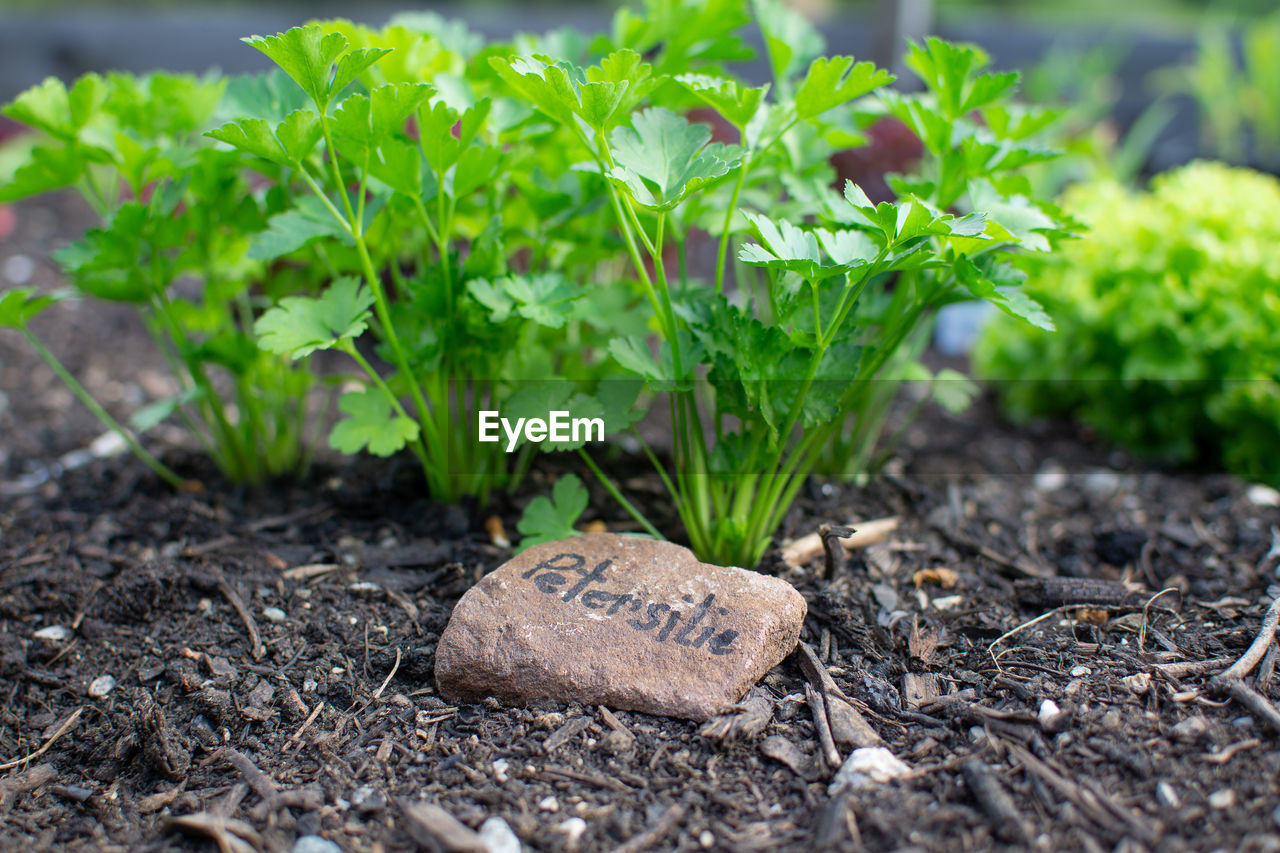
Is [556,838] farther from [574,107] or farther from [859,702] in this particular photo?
[574,107]

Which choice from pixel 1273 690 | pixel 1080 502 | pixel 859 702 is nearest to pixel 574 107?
pixel 859 702

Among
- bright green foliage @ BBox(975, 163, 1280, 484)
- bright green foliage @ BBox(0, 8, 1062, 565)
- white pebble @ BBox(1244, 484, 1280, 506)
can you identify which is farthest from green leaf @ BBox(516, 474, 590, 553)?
→ white pebble @ BBox(1244, 484, 1280, 506)

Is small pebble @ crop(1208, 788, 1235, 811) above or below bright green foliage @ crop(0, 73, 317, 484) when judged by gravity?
below

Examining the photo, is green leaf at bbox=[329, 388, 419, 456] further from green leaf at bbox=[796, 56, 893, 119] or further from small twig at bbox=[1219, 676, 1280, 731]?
small twig at bbox=[1219, 676, 1280, 731]

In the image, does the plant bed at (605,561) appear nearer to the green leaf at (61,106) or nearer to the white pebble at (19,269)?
the green leaf at (61,106)

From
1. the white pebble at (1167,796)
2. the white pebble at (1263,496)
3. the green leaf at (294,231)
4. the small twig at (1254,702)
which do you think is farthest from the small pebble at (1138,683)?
the green leaf at (294,231)

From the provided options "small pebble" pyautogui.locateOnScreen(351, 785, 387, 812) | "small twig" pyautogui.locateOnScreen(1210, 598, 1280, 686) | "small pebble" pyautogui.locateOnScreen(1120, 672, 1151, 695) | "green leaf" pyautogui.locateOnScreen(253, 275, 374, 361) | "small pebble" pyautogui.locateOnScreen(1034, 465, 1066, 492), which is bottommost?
"small pebble" pyautogui.locateOnScreen(1034, 465, 1066, 492)

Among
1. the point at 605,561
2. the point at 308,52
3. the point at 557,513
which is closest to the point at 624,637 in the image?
the point at 605,561

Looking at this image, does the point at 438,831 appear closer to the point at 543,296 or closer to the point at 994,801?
the point at 994,801
